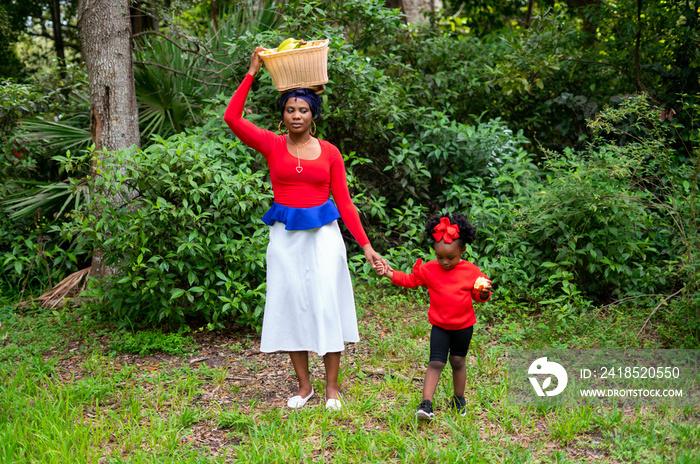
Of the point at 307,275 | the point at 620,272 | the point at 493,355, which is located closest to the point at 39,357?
the point at 307,275

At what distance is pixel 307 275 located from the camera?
3414 millimetres

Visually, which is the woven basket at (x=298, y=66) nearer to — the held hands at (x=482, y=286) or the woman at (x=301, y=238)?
the woman at (x=301, y=238)

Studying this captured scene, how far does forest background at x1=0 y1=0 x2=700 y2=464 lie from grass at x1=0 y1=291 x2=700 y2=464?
18mm

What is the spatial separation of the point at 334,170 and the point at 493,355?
5.96 ft

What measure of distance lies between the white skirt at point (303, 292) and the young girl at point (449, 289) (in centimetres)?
43

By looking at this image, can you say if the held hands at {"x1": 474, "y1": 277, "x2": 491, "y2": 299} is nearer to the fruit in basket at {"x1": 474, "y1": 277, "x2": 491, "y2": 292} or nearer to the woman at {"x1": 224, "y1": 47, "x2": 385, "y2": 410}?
the fruit in basket at {"x1": 474, "y1": 277, "x2": 491, "y2": 292}

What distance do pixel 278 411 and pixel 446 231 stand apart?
147 centimetres

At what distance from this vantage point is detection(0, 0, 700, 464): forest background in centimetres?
322

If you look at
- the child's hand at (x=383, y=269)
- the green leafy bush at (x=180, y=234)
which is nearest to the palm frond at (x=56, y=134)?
the green leafy bush at (x=180, y=234)

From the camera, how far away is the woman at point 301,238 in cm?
334

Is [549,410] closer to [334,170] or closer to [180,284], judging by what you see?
[334,170]

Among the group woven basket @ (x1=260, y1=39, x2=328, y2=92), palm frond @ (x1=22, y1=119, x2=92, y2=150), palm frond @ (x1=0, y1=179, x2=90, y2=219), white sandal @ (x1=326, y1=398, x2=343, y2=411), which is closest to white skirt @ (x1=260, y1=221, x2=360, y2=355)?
white sandal @ (x1=326, y1=398, x2=343, y2=411)

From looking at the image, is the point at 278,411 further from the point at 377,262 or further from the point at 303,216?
the point at 303,216

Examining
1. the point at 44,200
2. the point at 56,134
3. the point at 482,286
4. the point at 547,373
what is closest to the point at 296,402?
the point at 482,286
